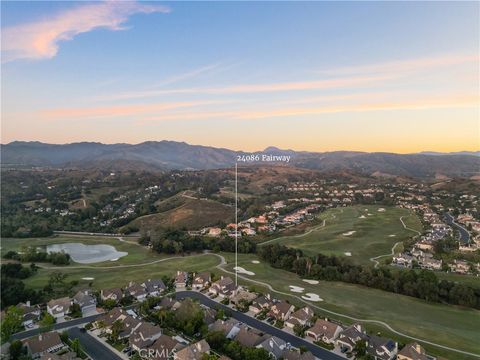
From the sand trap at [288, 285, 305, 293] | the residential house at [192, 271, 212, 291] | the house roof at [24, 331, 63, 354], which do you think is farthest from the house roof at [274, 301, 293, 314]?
the house roof at [24, 331, 63, 354]

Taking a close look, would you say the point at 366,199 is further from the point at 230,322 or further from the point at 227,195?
the point at 230,322

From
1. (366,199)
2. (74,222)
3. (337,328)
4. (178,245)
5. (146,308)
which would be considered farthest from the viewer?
(366,199)

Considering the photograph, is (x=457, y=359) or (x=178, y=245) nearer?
(x=457, y=359)

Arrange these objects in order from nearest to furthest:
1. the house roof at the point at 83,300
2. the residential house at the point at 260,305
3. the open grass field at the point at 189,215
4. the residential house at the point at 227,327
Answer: the residential house at the point at 227,327
the residential house at the point at 260,305
the house roof at the point at 83,300
the open grass field at the point at 189,215

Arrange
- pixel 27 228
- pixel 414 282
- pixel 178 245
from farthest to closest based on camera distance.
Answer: pixel 27 228, pixel 178 245, pixel 414 282

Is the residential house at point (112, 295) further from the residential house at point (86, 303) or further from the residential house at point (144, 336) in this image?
the residential house at point (144, 336)

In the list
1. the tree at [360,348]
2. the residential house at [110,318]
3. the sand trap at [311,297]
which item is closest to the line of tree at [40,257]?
the residential house at [110,318]

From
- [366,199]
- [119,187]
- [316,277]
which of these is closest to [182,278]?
[316,277]
